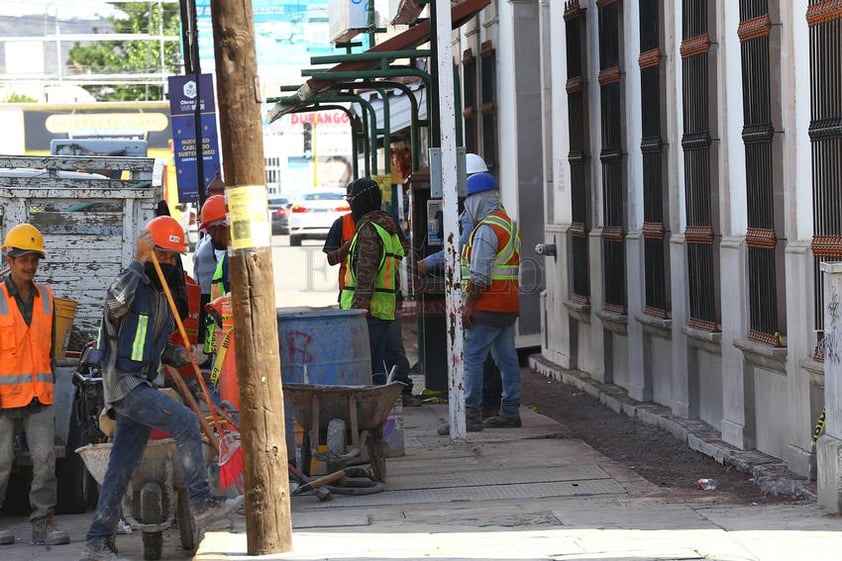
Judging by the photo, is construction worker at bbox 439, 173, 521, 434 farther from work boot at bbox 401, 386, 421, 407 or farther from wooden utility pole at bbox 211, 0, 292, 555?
wooden utility pole at bbox 211, 0, 292, 555

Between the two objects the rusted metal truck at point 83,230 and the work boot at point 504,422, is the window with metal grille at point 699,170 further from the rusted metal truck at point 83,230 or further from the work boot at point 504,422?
the rusted metal truck at point 83,230

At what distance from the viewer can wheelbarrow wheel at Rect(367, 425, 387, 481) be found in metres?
9.04

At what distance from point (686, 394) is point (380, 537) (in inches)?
169

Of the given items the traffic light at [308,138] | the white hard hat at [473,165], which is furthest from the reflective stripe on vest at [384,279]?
the traffic light at [308,138]

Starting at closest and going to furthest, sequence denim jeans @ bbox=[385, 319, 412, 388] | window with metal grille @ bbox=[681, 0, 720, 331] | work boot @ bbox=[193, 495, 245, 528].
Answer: work boot @ bbox=[193, 495, 245, 528] → window with metal grille @ bbox=[681, 0, 720, 331] → denim jeans @ bbox=[385, 319, 412, 388]

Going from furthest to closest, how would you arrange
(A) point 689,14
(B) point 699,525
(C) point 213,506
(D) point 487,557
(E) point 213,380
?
(A) point 689,14 → (E) point 213,380 → (C) point 213,506 → (B) point 699,525 → (D) point 487,557

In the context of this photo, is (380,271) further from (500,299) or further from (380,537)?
(380,537)

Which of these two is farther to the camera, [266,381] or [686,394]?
[686,394]

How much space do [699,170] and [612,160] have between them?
7.58ft

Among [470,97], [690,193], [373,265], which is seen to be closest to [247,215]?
[373,265]

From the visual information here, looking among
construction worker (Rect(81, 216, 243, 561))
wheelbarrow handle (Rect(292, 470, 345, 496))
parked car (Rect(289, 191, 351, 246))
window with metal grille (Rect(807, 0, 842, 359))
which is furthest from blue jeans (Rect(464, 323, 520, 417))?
parked car (Rect(289, 191, 351, 246))

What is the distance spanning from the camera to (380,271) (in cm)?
1141

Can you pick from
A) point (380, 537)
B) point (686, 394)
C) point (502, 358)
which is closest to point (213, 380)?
point (380, 537)

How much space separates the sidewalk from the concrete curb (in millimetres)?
433
